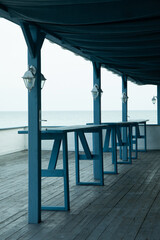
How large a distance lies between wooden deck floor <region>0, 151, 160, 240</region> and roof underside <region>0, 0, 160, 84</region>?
83.3 inches

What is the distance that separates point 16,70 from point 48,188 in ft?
115

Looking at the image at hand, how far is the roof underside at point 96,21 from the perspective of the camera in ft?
11.0

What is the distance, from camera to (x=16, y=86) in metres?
40.2

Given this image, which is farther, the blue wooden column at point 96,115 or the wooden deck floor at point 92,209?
the blue wooden column at point 96,115

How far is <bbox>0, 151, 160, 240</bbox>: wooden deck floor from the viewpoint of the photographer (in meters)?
3.76

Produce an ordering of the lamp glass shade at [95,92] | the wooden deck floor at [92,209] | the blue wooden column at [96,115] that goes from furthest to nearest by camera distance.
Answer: the lamp glass shade at [95,92] → the blue wooden column at [96,115] → the wooden deck floor at [92,209]

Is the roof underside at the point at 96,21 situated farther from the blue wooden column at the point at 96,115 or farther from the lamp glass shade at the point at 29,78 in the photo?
the blue wooden column at the point at 96,115

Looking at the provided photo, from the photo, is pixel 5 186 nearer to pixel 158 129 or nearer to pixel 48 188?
pixel 48 188

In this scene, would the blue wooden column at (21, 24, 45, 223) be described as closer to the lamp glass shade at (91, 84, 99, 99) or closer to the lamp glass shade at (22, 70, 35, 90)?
the lamp glass shade at (22, 70, 35, 90)

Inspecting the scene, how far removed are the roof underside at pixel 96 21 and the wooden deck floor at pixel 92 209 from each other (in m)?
2.12

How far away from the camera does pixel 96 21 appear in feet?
12.6

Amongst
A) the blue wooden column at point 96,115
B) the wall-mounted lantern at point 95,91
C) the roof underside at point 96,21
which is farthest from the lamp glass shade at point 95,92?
the roof underside at point 96,21

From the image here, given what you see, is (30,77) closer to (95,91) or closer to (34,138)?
(34,138)

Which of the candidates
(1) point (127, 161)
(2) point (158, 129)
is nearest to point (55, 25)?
(1) point (127, 161)
